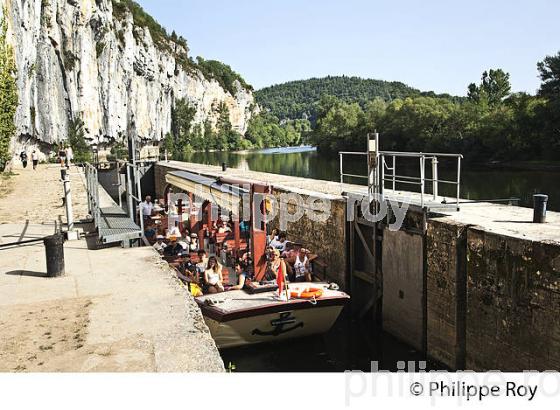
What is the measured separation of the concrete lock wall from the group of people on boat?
1.70 meters

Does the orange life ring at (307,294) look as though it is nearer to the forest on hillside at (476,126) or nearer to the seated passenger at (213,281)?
the seated passenger at (213,281)

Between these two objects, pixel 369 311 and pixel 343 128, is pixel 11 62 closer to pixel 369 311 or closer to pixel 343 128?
pixel 369 311

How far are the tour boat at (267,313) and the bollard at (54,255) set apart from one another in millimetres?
2735

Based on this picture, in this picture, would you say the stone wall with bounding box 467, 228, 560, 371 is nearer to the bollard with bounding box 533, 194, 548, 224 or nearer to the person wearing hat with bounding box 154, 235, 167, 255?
the bollard with bounding box 533, 194, 548, 224

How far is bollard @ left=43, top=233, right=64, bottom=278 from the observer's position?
7.70 m

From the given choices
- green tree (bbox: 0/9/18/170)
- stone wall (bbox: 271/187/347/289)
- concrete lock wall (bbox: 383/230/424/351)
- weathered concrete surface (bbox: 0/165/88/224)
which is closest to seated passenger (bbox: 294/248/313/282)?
stone wall (bbox: 271/187/347/289)

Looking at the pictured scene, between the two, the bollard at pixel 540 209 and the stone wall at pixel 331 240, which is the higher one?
the bollard at pixel 540 209

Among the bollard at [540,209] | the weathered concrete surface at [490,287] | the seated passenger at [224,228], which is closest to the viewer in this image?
the weathered concrete surface at [490,287]

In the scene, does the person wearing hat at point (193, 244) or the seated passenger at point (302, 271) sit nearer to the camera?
the seated passenger at point (302, 271)

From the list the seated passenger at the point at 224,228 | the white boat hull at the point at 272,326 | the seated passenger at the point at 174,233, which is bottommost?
the white boat hull at the point at 272,326

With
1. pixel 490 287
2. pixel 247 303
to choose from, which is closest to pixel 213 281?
pixel 247 303

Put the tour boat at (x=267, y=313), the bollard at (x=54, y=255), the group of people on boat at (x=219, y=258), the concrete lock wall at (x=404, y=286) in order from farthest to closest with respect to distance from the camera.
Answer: the group of people on boat at (x=219, y=258), the concrete lock wall at (x=404, y=286), the tour boat at (x=267, y=313), the bollard at (x=54, y=255)

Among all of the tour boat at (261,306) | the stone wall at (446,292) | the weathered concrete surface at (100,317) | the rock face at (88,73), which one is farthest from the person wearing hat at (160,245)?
the rock face at (88,73)

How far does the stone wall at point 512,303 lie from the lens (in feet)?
24.1
